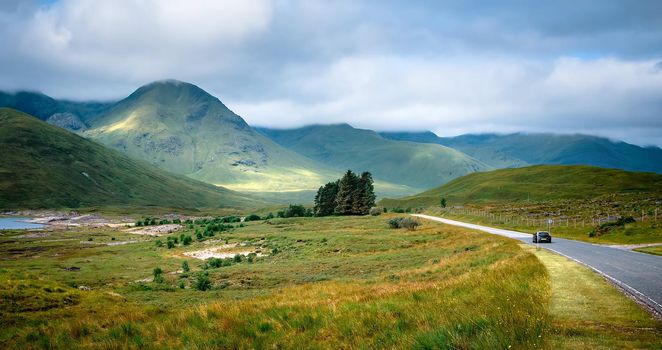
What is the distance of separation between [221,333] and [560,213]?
100821mm

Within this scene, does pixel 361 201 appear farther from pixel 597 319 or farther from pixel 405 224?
pixel 597 319

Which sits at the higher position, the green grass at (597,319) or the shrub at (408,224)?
the green grass at (597,319)

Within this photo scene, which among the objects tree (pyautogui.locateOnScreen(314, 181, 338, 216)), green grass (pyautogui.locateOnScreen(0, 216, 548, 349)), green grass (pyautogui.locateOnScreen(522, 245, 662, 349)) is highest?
tree (pyautogui.locateOnScreen(314, 181, 338, 216))

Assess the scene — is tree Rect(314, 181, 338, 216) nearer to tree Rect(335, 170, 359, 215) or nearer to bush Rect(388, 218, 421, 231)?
tree Rect(335, 170, 359, 215)

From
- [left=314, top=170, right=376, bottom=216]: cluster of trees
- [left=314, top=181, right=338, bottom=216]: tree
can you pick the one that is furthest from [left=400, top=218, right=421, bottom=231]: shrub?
[left=314, top=181, right=338, bottom=216]: tree

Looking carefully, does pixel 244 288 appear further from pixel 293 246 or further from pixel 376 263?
pixel 293 246

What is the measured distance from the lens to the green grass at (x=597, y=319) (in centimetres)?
1160

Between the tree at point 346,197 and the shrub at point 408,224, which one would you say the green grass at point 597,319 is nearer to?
the shrub at point 408,224

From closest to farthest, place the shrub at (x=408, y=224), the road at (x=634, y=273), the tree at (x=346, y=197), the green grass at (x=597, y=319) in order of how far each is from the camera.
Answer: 1. the green grass at (x=597, y=319)
2. the road at (x=634, y=273)
3. the shrub at (x=408, y=224)
4. the tree at (x=346, y=197)

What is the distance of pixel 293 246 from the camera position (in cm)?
7125

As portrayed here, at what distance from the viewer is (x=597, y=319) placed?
14.3m

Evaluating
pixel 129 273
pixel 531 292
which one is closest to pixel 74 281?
pixel 129 273

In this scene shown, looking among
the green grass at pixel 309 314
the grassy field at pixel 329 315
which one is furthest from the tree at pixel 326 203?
the grassy field at pixel 329 315

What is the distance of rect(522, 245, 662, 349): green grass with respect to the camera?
1160cm
